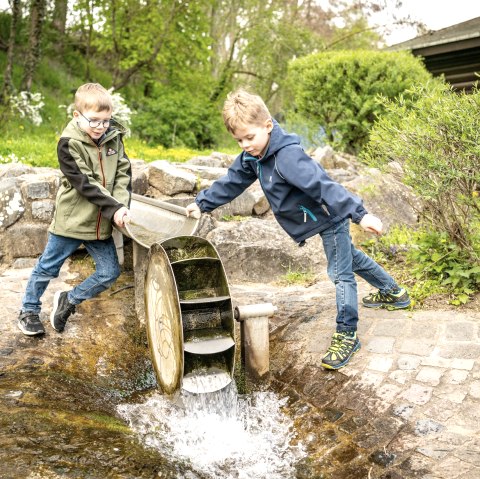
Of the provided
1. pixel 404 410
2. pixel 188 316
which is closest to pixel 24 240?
pixel 188 316

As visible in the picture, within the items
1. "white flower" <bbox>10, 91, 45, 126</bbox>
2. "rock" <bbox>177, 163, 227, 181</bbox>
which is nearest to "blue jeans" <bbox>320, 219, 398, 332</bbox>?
"rock" <bbox>177, 163, 227, 181</bbox>

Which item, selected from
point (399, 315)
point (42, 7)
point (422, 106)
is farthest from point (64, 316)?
point (42, 7)

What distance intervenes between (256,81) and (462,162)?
16.2m

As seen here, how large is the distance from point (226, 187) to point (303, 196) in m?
0.66

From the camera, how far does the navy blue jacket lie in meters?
Result: 3.44

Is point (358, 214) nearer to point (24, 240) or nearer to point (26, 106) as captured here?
point (24, 240)

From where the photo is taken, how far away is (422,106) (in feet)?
14.3

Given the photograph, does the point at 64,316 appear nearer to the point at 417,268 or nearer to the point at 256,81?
the point at 417,268

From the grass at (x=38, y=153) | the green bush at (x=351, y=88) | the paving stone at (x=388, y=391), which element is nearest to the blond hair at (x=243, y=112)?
the paving stone at (x=388, y=391)

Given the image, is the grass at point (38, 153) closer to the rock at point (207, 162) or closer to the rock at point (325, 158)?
the rock at point (207, 162)

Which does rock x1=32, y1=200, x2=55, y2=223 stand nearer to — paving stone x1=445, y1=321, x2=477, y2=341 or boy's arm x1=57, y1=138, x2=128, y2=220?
boy's arm x1=57, y1=138, x2=128, y2=220

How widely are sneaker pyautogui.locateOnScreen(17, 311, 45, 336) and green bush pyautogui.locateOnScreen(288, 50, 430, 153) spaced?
6118 millimetres

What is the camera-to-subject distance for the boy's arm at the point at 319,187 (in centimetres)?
343

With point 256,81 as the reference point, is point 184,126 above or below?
below
